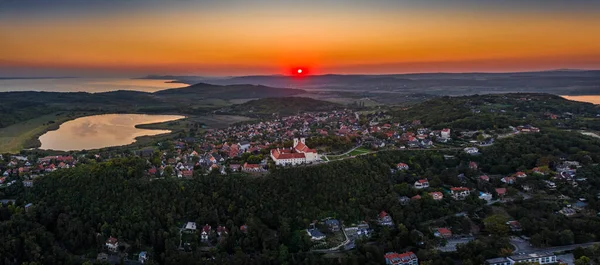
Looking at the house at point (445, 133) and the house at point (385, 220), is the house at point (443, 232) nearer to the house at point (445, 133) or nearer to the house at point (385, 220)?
the house at point (385, 220)

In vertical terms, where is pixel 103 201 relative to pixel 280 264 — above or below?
above

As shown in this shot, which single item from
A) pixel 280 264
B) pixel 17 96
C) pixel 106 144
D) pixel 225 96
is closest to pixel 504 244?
pixel 280 264

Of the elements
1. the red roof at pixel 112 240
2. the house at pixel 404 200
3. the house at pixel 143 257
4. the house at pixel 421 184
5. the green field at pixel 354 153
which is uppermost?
the green field at pixel 354 153

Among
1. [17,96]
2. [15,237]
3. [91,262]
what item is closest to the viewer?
[91,262]

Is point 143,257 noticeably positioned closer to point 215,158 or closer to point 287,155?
point 287,155

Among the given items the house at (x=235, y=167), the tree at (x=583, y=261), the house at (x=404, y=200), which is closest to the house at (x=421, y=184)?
the house at (x=404, y=200)

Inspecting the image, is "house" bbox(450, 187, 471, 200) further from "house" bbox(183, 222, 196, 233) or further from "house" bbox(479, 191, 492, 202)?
"house" bbox(183, 222, 196, 233)

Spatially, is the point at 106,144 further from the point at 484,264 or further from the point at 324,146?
the point at 484,264
